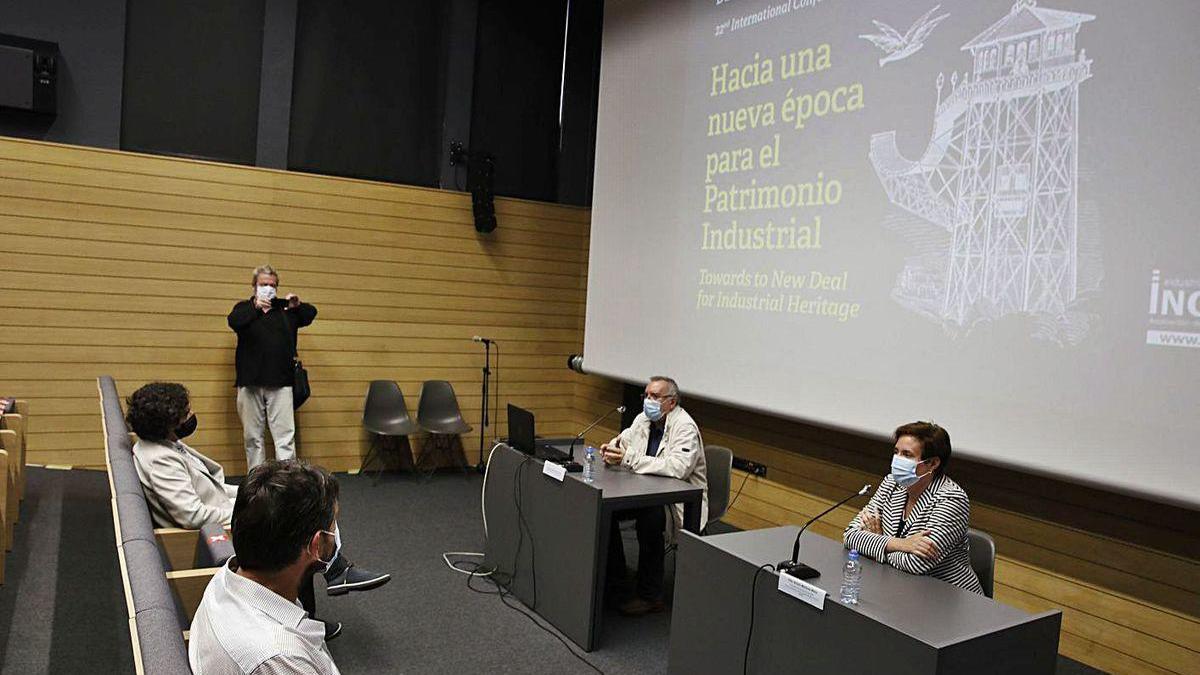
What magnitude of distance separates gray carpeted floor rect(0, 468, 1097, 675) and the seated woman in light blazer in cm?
120

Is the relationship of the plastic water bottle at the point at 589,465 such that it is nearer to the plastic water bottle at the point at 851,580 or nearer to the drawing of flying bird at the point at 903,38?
the plastic water bottle at the point at 851,580

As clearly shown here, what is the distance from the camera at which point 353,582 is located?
156 inches

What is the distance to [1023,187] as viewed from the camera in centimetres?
366

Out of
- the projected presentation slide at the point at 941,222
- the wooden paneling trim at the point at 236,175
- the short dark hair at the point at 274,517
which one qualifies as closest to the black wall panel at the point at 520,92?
the wooden paneling trim at the point at 236,175

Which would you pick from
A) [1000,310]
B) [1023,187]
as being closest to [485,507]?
[1000,310]

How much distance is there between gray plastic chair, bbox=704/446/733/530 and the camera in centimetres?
447

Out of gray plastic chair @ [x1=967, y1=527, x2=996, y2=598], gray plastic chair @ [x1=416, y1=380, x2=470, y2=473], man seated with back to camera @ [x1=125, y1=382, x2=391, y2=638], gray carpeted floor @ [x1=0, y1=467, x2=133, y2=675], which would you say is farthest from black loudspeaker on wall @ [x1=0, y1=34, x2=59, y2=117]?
gray plastic chair @ [x1=967, y1=527, x2=996, y2=598]

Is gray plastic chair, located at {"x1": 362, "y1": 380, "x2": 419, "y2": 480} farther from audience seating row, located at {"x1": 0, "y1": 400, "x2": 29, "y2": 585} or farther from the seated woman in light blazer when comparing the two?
the seated woman in light blazer

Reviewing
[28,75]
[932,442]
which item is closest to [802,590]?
[932,442]

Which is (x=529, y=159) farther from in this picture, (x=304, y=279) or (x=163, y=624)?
(x=163, y=624)

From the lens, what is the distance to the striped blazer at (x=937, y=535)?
281 cm

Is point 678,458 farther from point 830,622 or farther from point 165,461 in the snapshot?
point 165,461

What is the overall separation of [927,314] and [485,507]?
2.58 m

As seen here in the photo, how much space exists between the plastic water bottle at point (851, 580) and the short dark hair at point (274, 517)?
5.25ft
